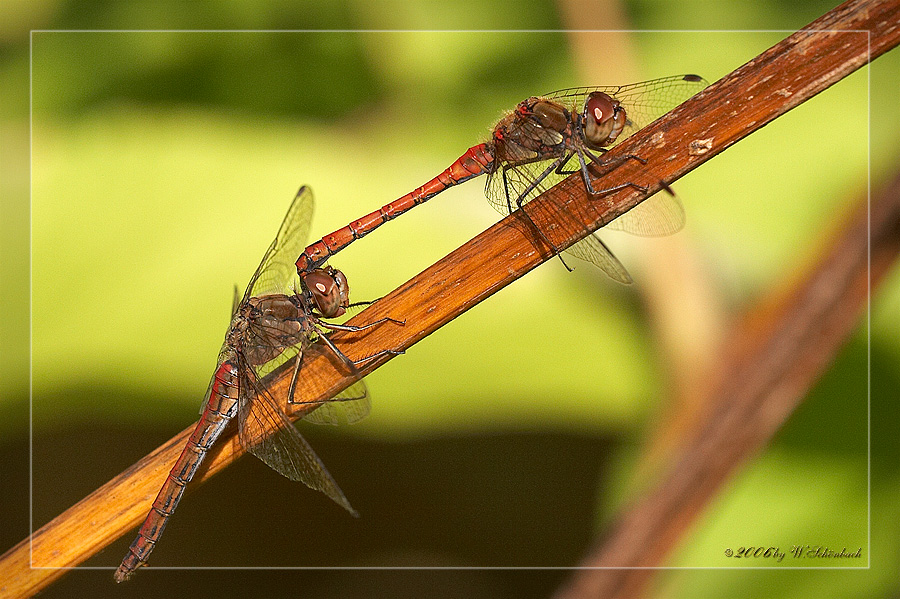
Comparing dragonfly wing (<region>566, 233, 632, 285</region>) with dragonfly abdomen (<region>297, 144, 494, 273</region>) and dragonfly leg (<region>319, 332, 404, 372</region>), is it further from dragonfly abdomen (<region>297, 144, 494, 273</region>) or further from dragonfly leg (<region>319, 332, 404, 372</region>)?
dragonfly leg (<region>319, 332, 404, 372</region>)

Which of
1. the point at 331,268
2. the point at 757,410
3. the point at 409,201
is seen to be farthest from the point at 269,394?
the point at 757,410

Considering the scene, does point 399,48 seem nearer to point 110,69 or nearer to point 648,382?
point 110,69

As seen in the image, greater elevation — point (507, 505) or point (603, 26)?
point (603, 26)

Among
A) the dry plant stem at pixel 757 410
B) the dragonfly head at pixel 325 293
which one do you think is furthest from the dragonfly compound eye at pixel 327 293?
the dry plant stem at pixel 757 410

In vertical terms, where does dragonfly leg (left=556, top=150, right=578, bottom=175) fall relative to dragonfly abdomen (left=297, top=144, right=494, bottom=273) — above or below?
below

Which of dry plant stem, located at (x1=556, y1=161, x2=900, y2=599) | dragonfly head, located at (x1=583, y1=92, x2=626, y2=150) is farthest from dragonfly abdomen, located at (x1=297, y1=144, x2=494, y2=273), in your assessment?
dry plant stem, located at (x1=556, y1=161, x2=900, y2=599)

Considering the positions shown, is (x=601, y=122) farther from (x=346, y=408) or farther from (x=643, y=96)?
(x=346, y=408)

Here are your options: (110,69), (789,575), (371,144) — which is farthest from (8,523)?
(789,575)
